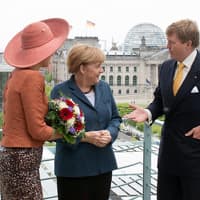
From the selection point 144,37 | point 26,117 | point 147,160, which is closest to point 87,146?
point 26,117

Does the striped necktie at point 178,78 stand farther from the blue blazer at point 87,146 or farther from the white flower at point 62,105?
the white flower at point 62,105

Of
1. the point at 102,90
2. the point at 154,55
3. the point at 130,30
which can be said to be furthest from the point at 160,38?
the point at 102,90

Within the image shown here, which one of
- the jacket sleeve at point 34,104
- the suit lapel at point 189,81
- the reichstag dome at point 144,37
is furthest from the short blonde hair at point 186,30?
the reichstag dome at point 144,37

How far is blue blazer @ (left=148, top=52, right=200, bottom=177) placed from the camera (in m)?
2.06

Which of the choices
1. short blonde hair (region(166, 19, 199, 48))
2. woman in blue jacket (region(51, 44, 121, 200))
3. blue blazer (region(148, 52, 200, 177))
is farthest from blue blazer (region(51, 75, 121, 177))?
short blonde hair (region(166, 19, 199, 48))

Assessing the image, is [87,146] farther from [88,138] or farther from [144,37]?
[144,37]

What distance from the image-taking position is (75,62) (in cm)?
209

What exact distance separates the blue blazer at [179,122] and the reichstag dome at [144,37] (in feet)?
171

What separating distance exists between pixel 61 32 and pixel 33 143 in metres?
0.49

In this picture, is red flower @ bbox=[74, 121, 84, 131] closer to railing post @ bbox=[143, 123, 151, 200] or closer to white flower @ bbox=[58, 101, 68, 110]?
white flower @ bbox=[58, 101, 68, 110]

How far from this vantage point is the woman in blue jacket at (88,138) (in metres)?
2.09

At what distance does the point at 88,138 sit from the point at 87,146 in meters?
0.08

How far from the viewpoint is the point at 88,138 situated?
6.81ft

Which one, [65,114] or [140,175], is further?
[140,175]
